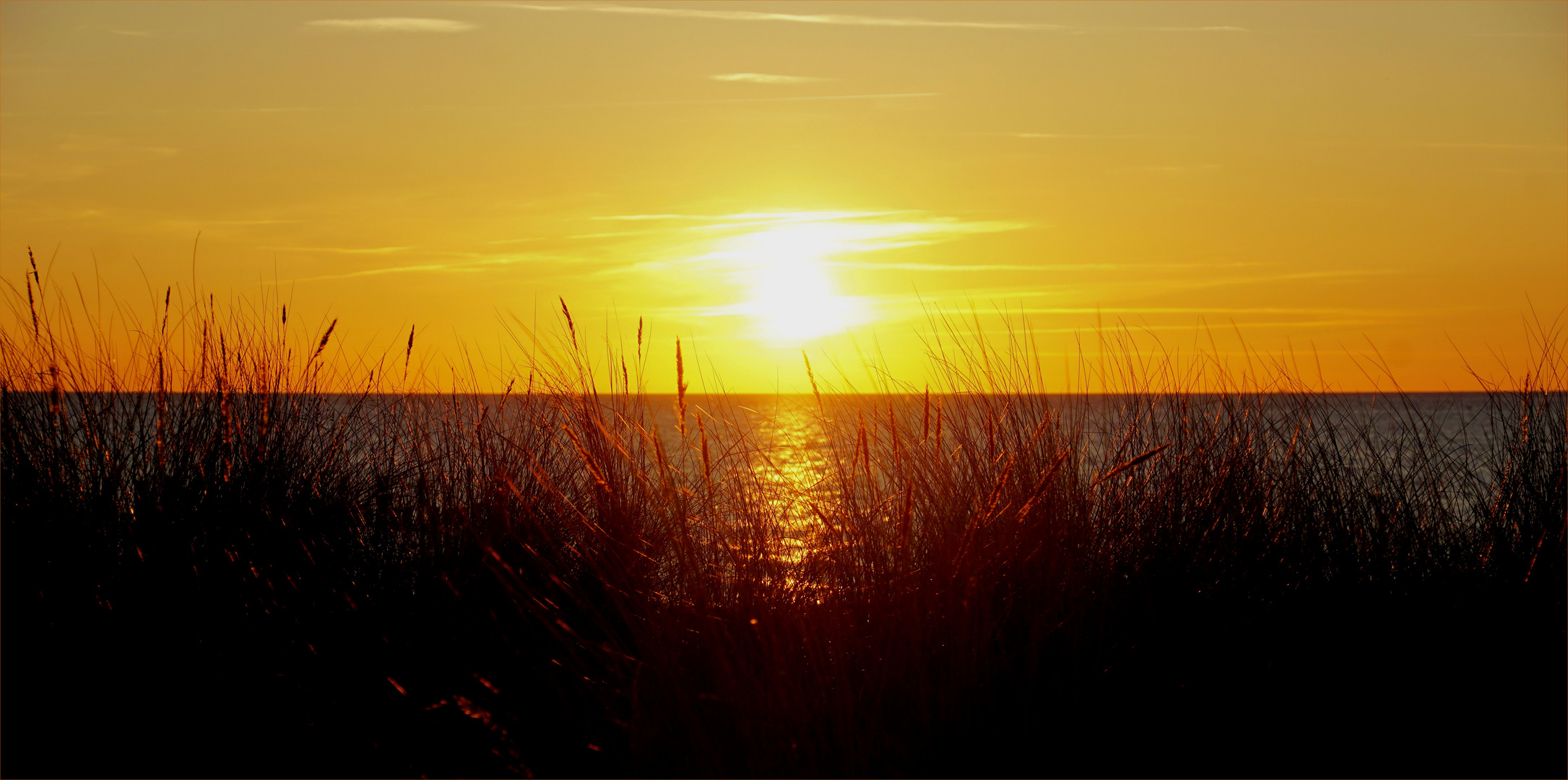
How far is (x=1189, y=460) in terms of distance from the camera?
3258 millimetres

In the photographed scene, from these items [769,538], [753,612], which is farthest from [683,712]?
[769,538]

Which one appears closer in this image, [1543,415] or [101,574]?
[101,574]

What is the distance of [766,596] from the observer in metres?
2.63

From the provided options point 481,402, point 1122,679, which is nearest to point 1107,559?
point 1122,679

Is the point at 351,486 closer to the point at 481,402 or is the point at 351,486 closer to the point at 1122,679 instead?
the point at 481,402

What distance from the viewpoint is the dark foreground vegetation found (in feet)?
7.01

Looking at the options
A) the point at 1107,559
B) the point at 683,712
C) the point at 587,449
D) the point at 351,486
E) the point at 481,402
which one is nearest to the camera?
the point at 683,712

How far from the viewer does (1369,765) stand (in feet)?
6.97

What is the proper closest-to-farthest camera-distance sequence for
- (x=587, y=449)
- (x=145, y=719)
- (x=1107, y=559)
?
(x=145, y=719)
(x=1107, y=559)
(x=587, y=449)

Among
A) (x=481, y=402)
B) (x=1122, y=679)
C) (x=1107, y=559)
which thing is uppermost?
(x=481, y=402)

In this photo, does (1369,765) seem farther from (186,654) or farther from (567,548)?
(186,654)

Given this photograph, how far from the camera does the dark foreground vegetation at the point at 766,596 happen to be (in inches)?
84.1

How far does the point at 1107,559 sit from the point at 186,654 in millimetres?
2564

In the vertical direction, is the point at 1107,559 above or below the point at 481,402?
below
